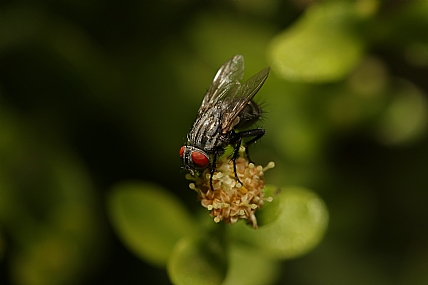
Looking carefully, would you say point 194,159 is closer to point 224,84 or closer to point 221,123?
→ point 221,123

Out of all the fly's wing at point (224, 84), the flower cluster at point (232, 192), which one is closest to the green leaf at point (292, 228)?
the flower cluster at point (232, 192)

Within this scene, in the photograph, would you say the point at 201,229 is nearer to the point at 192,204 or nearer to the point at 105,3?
the point at 192,204

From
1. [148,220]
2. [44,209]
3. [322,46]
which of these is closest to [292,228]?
[148,220]

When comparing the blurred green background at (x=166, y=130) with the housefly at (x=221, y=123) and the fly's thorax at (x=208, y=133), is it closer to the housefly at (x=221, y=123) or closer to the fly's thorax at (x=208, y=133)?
the housefly at (x=221, y=123)

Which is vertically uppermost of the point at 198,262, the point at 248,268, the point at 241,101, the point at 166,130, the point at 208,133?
the point at 241,101

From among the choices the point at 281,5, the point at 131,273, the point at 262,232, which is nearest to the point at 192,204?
the point at 131,273

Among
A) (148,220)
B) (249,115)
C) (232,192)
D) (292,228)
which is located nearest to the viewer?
(232,192)

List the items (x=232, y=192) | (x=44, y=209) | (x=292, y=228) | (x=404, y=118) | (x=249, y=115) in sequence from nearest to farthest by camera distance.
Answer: (x=232, y=192) < (x=292, y=228) < (x=249, y=115) < (x=44, y=209) < (x=404, y=118)
